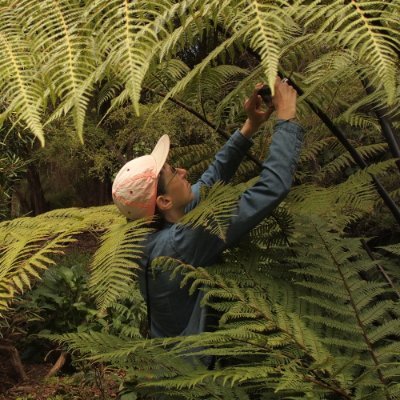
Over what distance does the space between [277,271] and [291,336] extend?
35cm

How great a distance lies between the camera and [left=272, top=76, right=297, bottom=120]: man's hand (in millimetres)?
1267

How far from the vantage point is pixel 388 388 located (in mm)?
1033

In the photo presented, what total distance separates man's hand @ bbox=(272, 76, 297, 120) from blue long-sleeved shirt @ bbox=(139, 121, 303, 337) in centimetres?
2

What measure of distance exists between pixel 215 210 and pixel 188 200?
37 cm

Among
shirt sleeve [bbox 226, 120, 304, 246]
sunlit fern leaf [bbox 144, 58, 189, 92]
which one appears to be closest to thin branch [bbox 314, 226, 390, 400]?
shirt sleeve [bbox 226, 120, 304, 246]

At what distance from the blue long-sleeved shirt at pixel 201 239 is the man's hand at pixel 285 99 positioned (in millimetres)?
24

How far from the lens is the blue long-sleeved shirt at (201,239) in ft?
4.11

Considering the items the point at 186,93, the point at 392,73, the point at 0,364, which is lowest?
the point at 0,364

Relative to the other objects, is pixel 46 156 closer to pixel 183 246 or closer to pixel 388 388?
pixel 183 246

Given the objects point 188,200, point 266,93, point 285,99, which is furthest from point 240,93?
point 188,200

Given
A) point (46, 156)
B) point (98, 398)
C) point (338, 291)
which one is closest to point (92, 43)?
point (338, 291)

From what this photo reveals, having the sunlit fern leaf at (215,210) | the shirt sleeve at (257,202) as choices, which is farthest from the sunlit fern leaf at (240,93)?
the sunlit fern leaf at (215,210)

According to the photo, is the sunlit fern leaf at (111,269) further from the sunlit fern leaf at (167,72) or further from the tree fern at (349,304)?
the sunlit fern leaf at (167,72)

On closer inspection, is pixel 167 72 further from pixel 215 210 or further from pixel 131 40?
pixel 131 40
